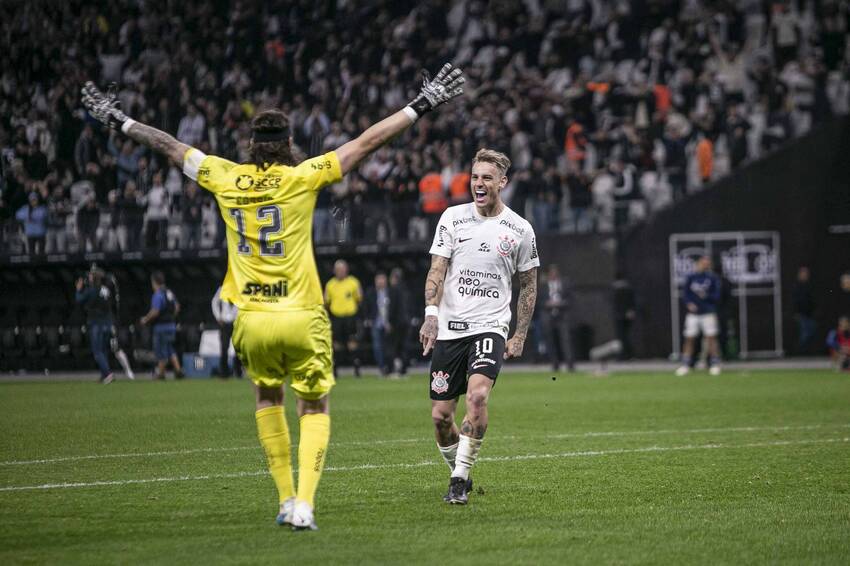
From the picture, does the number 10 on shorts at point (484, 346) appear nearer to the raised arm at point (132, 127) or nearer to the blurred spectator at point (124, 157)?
the raised arm at point (132, 127)

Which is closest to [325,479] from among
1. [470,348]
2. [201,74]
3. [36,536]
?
[470,348]

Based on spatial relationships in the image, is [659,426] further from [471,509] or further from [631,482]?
[471,509]

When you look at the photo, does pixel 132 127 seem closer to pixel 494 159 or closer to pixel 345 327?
pixel 494 159

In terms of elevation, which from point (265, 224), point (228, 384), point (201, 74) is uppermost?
point (201, 74)

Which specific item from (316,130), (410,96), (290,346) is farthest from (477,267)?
(410,96)

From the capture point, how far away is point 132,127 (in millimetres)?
8141

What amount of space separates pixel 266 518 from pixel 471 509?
1.35 meters

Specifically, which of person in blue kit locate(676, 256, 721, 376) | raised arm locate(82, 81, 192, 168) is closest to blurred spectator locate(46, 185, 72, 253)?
person in blue kit locate(676, 256, 721, 376)

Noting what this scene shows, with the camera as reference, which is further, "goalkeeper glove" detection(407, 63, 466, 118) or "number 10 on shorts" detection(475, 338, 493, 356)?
"number 10 on shorts" detection(475, 338, 493, 356)

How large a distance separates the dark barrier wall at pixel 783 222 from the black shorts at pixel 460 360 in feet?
71.9

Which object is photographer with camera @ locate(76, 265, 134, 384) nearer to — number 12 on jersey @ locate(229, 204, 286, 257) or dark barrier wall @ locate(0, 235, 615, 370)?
dark barrier wall @ locate(0, 235, 615, 370)

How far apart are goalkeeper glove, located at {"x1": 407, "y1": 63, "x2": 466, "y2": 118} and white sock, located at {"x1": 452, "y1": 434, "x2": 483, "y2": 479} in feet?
7.87

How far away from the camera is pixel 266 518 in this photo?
327 inches

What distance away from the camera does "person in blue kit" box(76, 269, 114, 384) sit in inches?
1053
